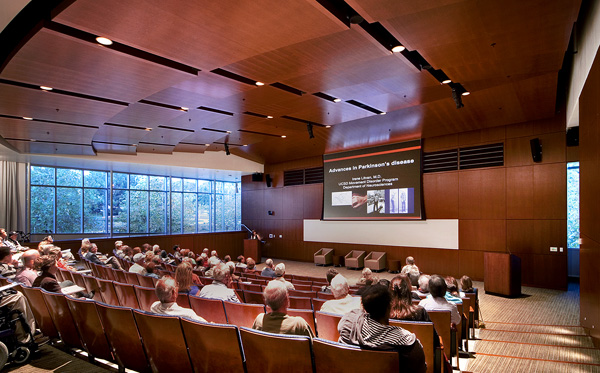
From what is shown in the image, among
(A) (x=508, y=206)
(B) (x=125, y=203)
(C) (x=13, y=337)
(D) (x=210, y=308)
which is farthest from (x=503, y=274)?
(B) (x=125, y=203)

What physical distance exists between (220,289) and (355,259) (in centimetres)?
864

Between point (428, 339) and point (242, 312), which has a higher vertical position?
point (428, 339)

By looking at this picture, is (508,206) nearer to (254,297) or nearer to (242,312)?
(254,297)

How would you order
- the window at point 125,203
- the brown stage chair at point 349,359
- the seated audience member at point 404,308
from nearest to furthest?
1. the brown stage chair at point 349,359
2. the seated audience member at point 404,308
3. the window at point 125,203

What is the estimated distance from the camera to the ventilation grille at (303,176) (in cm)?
1429

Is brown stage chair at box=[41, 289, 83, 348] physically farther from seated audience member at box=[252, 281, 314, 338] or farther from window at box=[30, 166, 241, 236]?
window at box=[30, 166, 241, 236]

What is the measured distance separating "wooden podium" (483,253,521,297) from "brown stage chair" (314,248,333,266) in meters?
5.94

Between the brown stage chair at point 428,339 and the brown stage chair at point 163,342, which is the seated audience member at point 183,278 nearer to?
the brown stage chair at point 163,342

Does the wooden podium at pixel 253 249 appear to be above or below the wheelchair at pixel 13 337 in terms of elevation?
below

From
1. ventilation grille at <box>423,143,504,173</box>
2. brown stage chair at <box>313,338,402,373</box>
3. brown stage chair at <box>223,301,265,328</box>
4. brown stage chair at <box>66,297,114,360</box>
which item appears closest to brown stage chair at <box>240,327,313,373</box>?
brown stage chair at <box>313,338,402,373</box>

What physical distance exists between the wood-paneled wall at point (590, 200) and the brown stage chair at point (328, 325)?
3288 millimetres

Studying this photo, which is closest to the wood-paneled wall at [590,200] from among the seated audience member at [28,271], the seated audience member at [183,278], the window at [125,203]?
the seated audience member at [183,278]

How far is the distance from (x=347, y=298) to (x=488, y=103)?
6.51 meters

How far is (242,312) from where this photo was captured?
3.38m
